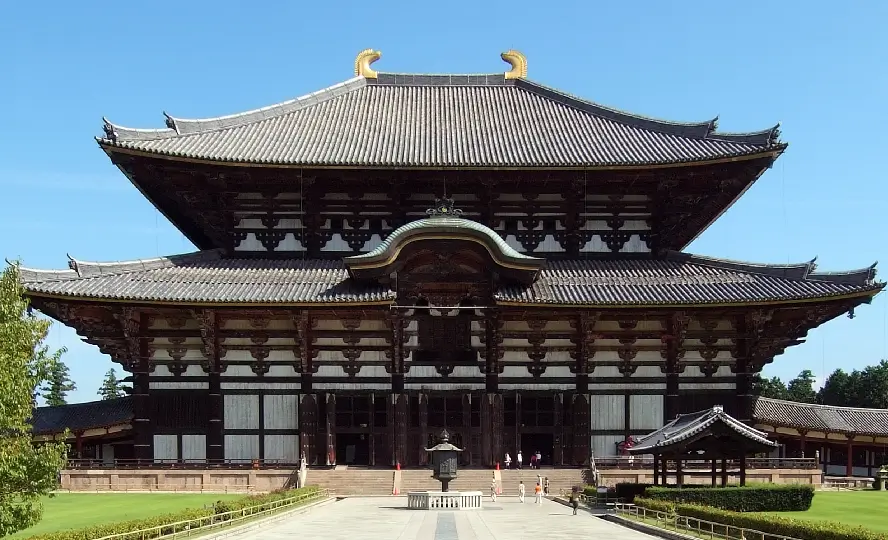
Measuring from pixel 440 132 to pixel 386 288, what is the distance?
435 inches

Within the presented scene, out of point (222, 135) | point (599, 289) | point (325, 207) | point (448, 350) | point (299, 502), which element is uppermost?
point (222, 135)

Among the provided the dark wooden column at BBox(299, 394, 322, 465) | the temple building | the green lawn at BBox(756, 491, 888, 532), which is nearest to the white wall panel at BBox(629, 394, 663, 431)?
the temple building

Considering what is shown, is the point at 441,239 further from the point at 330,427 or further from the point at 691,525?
the point at 691,525

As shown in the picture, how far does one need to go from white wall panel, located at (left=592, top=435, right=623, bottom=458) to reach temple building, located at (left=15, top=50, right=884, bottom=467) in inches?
12.3

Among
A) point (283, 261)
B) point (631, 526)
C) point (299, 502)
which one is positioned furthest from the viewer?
point (283, 261)

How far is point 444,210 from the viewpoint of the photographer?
40969 millimetres

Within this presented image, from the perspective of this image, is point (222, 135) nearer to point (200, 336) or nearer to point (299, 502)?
point (200, 336)

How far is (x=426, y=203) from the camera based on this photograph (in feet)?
148

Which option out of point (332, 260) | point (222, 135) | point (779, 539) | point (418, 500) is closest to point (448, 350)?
point (332, 260)

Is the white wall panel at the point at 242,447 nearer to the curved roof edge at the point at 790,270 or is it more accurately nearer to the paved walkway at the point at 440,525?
the paved walkway at the point at 440,525

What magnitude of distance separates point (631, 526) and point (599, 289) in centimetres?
1567

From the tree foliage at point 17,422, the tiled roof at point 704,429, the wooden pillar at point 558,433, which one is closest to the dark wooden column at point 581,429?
the wooden pillar at point 558,433

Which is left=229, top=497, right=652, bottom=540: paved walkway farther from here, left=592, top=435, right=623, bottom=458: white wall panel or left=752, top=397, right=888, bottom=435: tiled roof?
left=752, top=397, right=888, bottom=435: tiled roof

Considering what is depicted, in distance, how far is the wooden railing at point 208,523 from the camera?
69.4 feet
